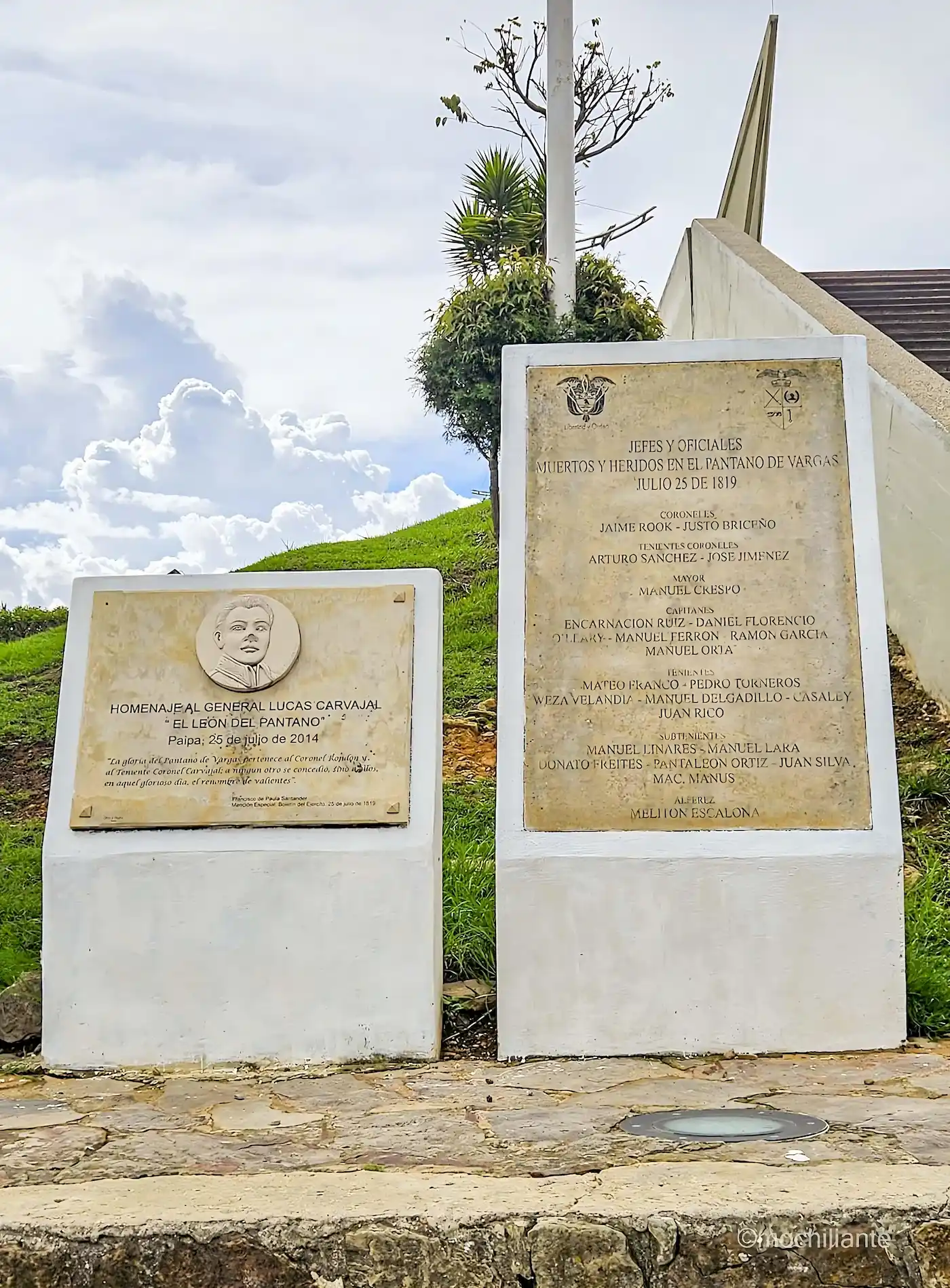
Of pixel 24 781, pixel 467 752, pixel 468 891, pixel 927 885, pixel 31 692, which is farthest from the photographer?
pixel 31 692

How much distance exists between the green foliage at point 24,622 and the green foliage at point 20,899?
Result: 6.54m

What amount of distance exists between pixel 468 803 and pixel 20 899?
246cm

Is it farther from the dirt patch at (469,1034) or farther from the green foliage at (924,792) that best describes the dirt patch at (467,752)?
the dirt patch at (469,1034)

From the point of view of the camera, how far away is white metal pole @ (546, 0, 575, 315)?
393 inches

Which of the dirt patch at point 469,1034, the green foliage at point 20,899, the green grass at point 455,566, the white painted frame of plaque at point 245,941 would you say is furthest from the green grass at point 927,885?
the green foliage at point 20,899

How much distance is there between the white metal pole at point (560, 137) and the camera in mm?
9984

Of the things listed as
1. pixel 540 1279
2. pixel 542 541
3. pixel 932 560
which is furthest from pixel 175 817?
pixel 932 560

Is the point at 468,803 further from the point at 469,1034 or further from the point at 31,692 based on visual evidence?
the point at 31,692

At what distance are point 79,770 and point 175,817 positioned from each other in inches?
16.6

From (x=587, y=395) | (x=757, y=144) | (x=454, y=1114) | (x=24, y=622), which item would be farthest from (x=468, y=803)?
(x=757, y=144)

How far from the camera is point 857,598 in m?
4.70

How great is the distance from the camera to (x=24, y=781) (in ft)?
28.4

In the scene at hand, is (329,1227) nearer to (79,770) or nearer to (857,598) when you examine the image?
(79,770)

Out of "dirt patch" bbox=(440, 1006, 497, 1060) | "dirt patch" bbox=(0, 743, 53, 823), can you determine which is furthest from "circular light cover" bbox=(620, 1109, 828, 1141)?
"dirt patch" bbox=(0, 743, 53, 823)
